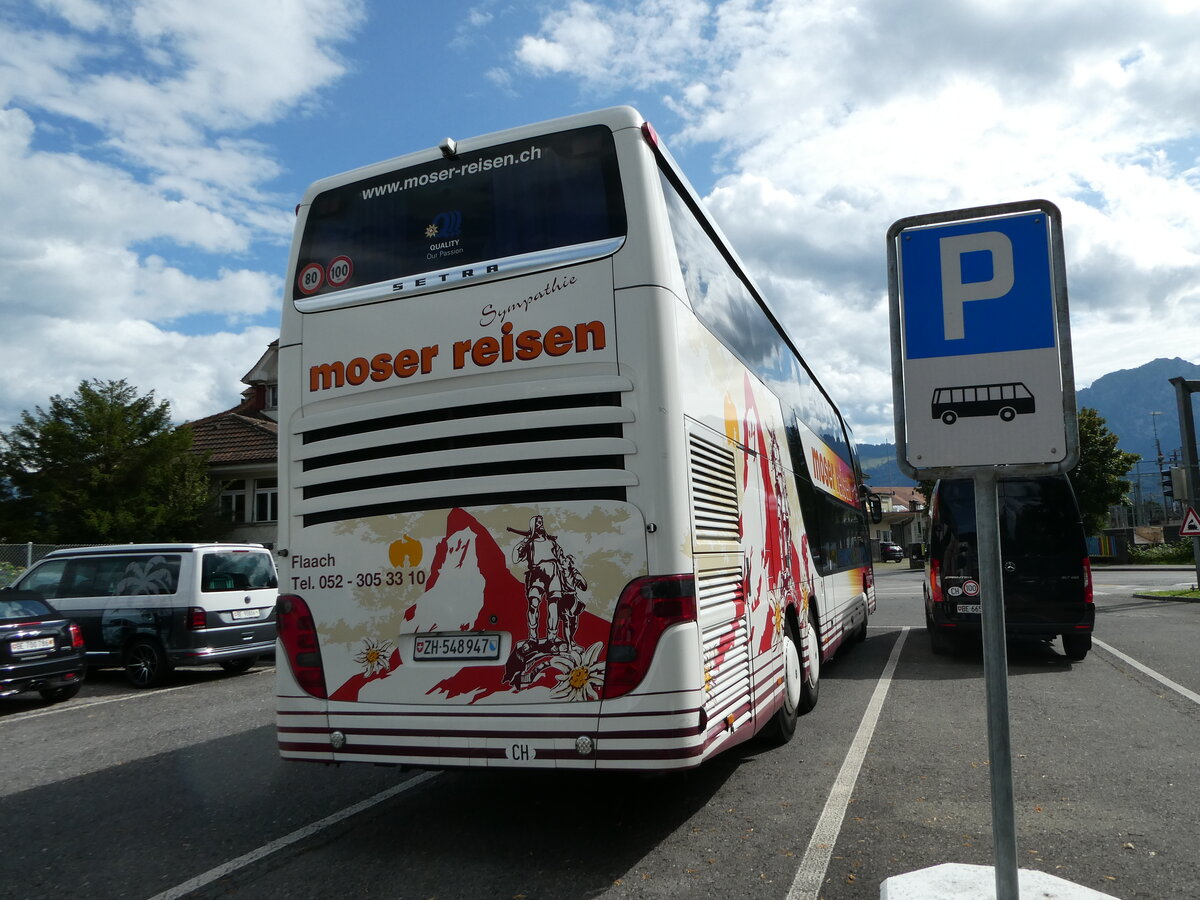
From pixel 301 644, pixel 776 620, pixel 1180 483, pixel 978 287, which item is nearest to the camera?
pixel 978 287

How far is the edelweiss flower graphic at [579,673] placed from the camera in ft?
15.7

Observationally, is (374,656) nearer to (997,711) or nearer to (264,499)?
(997,711)

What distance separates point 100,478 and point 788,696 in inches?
1049

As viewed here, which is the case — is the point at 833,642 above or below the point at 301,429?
below

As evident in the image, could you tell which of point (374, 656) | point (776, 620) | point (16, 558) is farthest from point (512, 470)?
point (16, 558)

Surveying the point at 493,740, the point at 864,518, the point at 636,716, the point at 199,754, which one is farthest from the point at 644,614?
the point at 864,518

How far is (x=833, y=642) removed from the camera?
1090 cm

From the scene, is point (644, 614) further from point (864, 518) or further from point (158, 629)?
point (864, 518)

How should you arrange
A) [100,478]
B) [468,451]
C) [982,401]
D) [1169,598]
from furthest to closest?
[100,478], [1169,598], [468,451], [982,401]

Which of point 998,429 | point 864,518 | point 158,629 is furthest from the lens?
point 864,518

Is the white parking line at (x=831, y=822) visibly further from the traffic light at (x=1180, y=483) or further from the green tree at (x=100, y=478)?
the green tree at (x=100, y=478)

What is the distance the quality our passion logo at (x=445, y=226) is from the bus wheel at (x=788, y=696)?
3.95 m

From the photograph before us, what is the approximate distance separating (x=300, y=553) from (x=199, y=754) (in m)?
3.34

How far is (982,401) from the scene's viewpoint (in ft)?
11.3
